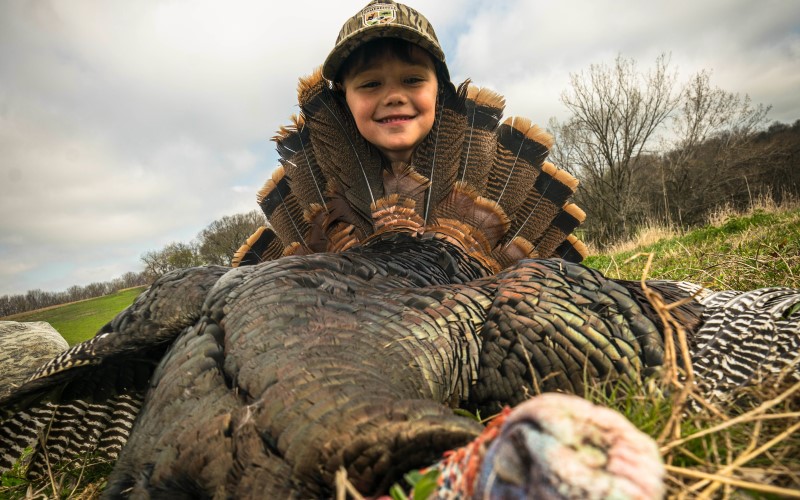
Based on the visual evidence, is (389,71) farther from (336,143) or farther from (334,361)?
(334,361)

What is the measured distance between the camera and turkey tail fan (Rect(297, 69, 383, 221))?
362cm

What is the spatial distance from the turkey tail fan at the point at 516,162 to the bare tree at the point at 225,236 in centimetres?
3802

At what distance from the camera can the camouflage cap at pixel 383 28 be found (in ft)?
9.99

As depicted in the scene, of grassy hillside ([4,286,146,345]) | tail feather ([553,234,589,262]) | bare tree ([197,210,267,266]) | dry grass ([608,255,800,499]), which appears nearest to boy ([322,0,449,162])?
tail feather ([553,234,589,262])

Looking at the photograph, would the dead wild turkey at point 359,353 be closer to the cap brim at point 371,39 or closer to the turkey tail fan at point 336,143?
the turkey tail fan at point 336,143

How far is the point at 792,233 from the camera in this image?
5730mm

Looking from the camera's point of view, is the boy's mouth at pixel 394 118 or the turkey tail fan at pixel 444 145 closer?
the boy's mouth at pixel 394 118

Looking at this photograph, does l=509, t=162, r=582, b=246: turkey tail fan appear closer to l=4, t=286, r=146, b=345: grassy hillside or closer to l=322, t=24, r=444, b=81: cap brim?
l=322, t=24, r=444, b=81: cap brim

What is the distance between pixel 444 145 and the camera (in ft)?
12.0

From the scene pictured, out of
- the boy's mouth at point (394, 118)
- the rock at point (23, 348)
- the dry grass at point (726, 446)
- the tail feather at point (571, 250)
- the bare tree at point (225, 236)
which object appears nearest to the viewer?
the dry grass at point (726, 446)

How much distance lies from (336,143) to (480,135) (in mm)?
1257

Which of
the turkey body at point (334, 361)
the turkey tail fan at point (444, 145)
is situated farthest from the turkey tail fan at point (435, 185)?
the turkey body at point (334, 361)

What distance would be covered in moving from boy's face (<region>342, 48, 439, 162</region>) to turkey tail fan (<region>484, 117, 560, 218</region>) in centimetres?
79

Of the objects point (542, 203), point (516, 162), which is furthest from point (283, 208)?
point (542, 203)
